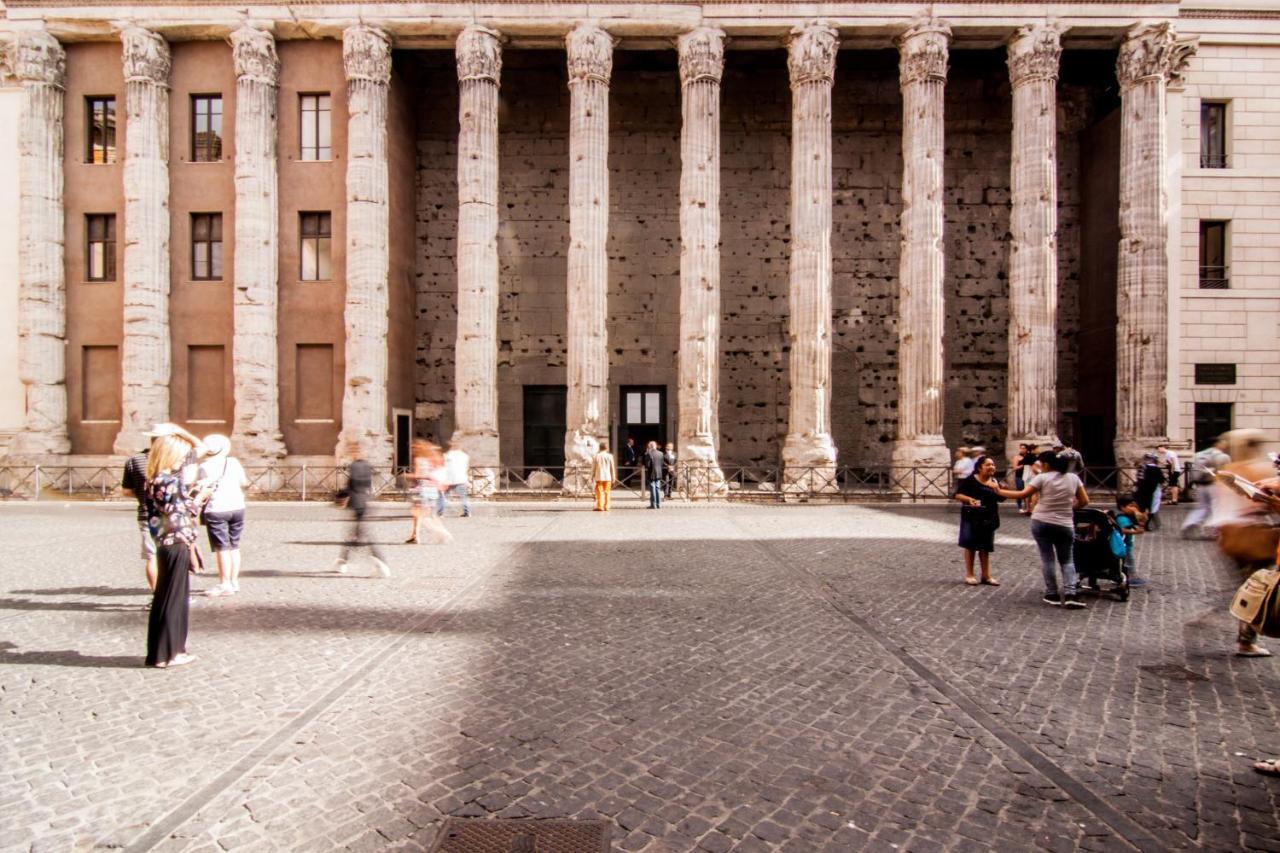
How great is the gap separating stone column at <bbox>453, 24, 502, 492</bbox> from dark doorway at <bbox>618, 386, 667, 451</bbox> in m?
5.54

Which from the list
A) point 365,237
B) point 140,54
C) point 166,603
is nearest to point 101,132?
point 140,54

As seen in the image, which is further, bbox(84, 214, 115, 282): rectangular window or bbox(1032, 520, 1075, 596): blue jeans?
bbox(84, 214, 115, 282): rectangular window

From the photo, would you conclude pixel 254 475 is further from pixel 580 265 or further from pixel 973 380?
pixel 973 380

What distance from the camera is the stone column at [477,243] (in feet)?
69.1

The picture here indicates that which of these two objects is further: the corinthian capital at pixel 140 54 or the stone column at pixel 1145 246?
the corinthian capital at pixel 140 54

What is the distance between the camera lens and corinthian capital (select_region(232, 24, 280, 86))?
69.2 ft

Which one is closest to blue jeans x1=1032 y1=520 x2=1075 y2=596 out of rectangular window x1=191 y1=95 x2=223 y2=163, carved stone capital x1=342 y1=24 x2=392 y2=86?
carved stone capital x1=342 y1=24 x2=392 y2=86

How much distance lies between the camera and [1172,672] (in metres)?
5.75

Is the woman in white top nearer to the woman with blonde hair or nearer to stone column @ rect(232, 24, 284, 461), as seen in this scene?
the woman with blonde hair

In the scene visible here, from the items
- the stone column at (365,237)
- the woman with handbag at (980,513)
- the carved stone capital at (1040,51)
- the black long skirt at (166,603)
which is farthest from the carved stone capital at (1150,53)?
the black long skirt at (166,603)

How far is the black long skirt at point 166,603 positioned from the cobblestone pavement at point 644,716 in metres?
0.22

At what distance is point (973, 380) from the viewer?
25.8 m

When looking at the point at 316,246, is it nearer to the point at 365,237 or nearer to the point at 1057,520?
the point at 365,237

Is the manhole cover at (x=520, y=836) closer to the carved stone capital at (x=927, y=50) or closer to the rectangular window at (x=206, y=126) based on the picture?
the carved stone capital at (x=927, y=50)
